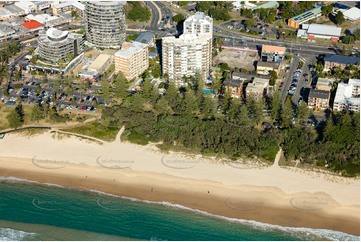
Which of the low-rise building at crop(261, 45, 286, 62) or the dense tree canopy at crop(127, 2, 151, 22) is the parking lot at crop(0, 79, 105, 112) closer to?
the dense tree canopy at crop(127, 2, 151, 22)

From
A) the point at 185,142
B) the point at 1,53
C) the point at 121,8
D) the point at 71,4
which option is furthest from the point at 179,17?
the point at 185,142

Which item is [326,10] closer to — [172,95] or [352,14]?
[352,14]

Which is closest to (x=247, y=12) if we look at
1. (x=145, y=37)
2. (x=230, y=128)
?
(x=145, y=37)

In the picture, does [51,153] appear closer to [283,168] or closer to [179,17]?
[283,168]

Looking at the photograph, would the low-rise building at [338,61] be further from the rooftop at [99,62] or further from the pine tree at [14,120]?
the pine tree at [14,120]

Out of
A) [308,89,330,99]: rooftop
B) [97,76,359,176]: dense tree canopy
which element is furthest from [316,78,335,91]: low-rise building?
[97,76,359,176]: dense tree canopy
